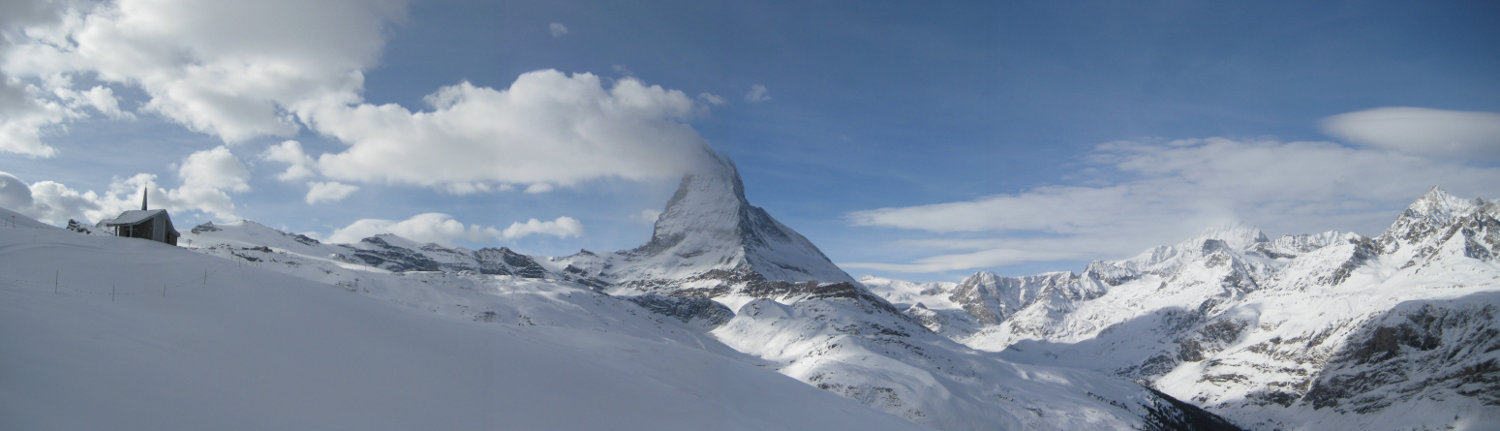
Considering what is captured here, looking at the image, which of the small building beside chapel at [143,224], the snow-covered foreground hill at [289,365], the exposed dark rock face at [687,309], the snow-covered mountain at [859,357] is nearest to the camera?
the snow-covered foreground hill at [289,365]

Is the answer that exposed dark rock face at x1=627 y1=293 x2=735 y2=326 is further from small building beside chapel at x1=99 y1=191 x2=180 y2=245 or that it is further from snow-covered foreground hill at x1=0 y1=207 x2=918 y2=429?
snow-covered foreground hill at x1=0 y1=207 x2=918 y2=429

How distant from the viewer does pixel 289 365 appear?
1522 cm

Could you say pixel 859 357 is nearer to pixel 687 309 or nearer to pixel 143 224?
pixel 143 224

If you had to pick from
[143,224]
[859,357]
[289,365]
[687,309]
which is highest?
[143,224]

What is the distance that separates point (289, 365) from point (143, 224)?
39.8 m

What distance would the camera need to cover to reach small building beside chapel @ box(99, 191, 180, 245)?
42188 mm

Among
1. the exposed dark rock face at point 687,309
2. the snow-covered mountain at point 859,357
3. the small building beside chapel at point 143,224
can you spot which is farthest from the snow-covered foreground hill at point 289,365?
the exposed dark rock face at point 687,309

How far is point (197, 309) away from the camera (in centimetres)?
1862

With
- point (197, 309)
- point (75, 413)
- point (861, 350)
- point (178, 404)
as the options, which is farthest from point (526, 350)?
point (861, 350)

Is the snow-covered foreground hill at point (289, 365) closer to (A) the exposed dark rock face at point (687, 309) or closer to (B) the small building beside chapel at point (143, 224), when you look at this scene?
(B) the small building beside chapel at point (143, 224)

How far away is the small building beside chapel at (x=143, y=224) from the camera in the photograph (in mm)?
42188

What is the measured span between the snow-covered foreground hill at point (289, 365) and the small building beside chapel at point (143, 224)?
11349 mm

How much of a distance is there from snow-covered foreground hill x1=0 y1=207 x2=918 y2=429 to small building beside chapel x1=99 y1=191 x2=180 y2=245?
11.3 metres

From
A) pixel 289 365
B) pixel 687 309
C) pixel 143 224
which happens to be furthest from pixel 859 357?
pixel 687 309
